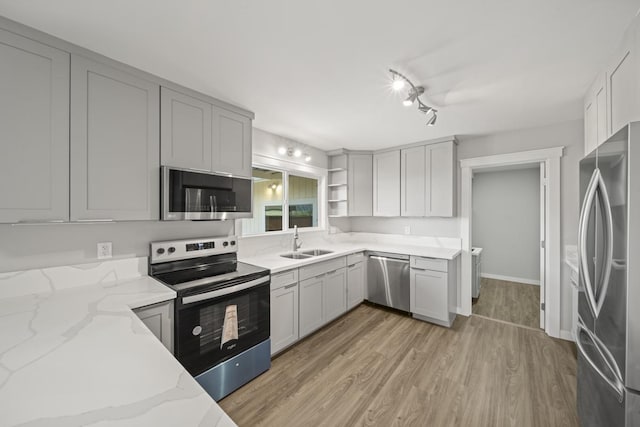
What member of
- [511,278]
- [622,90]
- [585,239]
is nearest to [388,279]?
[585,239]

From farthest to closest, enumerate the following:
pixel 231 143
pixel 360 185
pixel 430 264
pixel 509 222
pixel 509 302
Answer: pixel 509 222 < pixel 360 185 < pixel 509 302 < pixel 430 264 < pixel 231 143

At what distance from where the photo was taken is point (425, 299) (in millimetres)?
3225

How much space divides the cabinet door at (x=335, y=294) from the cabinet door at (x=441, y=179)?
5.03ft

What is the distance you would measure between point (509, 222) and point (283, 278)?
4.81m

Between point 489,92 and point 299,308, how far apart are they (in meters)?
2.65

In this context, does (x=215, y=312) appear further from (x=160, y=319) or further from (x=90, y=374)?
(x=90, y=374)

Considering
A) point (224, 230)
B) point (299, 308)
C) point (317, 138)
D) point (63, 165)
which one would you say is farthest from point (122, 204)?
point (317, 138)

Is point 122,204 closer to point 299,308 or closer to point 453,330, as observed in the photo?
point 299,308

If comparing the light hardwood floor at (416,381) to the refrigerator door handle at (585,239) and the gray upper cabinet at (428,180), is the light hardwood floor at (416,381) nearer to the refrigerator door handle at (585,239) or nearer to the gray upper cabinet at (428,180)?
the refrigerator door handle at (585,239)

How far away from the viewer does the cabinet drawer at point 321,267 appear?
8.92ft

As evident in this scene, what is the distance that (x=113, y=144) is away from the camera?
66.2 inches

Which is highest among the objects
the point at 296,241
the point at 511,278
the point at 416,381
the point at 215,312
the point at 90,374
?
the point at 296,241

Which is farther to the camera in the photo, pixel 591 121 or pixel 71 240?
pixel 591 121

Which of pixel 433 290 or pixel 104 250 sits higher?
pixel 104 250
